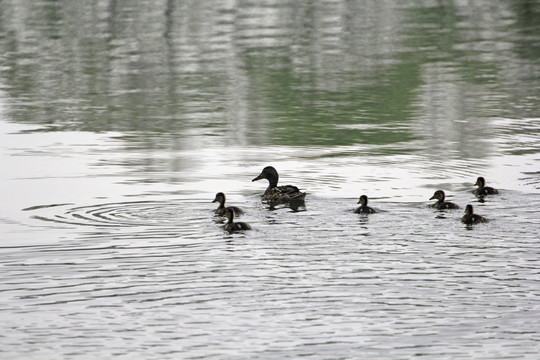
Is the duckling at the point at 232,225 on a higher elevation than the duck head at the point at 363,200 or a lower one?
lower

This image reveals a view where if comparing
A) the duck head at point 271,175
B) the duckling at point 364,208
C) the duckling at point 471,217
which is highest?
the duck head at point 271,175

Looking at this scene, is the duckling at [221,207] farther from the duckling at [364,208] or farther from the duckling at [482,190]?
the duckling at [482,190]

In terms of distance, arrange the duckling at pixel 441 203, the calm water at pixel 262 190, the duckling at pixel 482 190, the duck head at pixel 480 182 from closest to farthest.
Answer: the calm water at pixel 262 190, the duckling at pixel 441 203, the duckling at pixel 482 190, the duck head at pixel 480 182

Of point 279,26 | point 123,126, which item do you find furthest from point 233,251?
point 279,26

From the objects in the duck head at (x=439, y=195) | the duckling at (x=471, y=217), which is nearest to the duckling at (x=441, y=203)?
the duck head at (x=439, y=195)

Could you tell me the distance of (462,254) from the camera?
1316 cm

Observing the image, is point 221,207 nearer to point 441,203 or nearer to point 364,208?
point 364,208

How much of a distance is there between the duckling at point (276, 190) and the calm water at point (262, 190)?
0.19m

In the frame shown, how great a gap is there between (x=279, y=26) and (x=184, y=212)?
25.8 meters

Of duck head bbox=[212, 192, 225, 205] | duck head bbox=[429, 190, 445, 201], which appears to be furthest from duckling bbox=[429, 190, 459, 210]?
duck head bbox=[212, 192, 225, 205]

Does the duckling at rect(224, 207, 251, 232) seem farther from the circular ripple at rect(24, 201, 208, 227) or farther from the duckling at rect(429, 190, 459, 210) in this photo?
the duckling at rect(429, 190, 459, 210)

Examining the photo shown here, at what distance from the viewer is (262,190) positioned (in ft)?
59.3

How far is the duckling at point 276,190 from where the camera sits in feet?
53.7

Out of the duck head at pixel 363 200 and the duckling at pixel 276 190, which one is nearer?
the duck head at pixel 363 200
